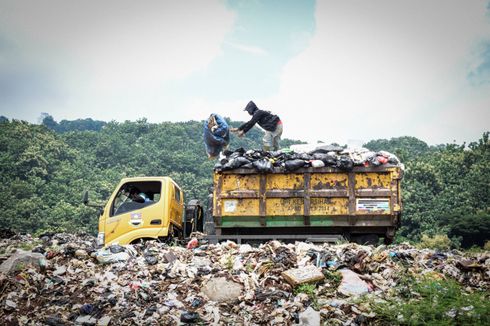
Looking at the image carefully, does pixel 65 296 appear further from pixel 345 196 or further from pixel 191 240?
pixel 345 196

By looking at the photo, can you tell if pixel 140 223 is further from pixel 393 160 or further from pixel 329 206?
pixel 393 160

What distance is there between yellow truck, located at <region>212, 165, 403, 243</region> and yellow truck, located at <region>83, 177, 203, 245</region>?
957 millimetres

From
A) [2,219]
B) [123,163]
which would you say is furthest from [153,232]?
[123,163]

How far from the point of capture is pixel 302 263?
7.55 meters

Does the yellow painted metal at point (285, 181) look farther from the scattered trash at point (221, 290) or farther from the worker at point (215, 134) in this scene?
the scattered trash at point (221, 290)

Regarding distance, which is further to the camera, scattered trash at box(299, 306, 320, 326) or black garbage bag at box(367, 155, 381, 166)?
black garbage bag at box(367, 155, 381, 166)

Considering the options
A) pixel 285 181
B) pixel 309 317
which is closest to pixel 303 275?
pixel 309 317

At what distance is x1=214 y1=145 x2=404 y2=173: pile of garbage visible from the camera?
29.9ft

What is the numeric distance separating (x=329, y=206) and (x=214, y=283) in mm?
2874

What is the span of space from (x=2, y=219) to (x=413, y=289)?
34.1 meters

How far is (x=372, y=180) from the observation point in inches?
360

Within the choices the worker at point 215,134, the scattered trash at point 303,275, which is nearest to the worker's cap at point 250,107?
the worker at point 215,134

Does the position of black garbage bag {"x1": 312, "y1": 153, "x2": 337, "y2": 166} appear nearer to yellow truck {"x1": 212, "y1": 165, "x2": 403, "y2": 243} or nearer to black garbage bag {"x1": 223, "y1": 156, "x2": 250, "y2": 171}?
yellow truck {"x1": 212, "y1": 165, "x2": 403, "y2": 243}

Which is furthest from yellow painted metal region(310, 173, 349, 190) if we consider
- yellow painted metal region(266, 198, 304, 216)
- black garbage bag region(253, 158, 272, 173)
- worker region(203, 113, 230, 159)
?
worker region(203, 113, 230, 159)
